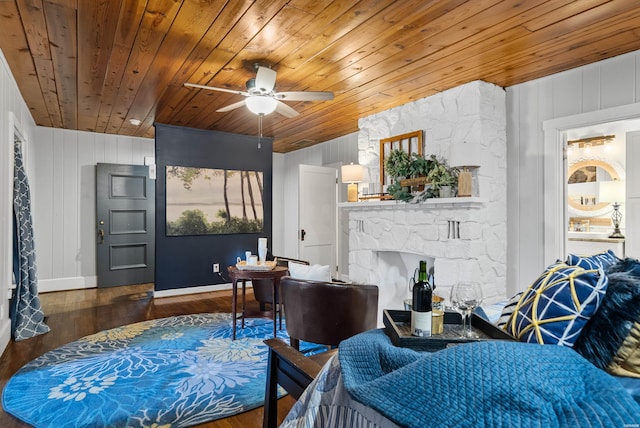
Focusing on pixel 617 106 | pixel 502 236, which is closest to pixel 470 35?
pixel 617 106

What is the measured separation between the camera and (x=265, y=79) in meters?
2.96

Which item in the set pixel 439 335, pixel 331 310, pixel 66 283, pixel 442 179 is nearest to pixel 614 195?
pixel 442 179

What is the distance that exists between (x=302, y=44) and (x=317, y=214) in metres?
3.72

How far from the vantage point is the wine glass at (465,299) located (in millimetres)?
1342

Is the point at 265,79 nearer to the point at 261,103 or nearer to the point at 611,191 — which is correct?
the point at 261,103

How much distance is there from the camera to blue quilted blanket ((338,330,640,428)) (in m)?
0.67

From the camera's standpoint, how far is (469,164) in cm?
338

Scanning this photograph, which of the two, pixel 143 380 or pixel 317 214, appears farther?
pixel 317 214

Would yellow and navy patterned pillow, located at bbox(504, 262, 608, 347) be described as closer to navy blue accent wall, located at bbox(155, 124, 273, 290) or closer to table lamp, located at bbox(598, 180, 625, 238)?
table lamp, located at bbox(598, 180, 625, 238)

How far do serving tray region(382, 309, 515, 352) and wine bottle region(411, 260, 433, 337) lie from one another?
3 centimetres

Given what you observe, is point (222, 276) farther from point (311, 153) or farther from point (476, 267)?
point (476, 267)

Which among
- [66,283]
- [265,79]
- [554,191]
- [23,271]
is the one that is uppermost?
[265,79]

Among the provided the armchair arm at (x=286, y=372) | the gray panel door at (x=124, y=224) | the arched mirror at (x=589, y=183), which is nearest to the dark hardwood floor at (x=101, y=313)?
the gray panel door at (x=124, y=224)

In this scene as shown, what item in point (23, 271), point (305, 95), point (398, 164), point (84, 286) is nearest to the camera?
point (305, 95)
